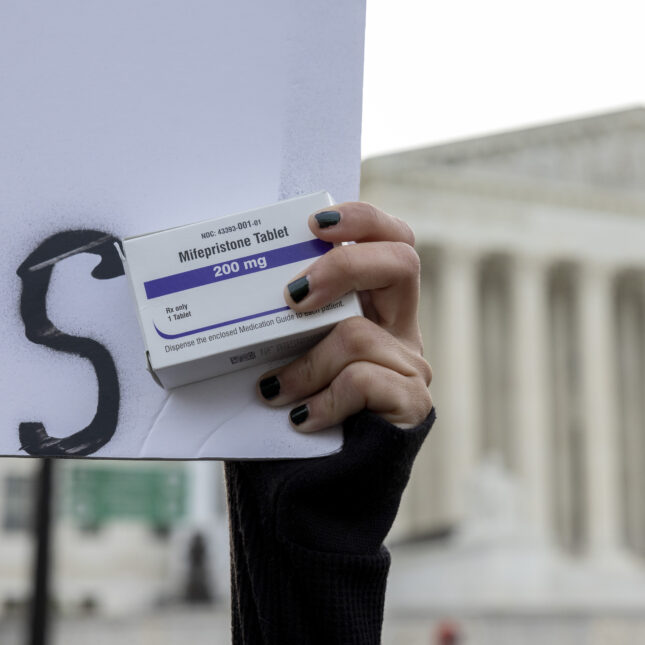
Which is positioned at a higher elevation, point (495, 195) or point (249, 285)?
point (249, 285)

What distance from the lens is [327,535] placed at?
71.2 inches

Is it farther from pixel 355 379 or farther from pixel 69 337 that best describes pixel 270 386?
pixel 69 337

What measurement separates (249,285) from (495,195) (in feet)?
135

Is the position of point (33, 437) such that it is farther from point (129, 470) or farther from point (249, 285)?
point (129, 470)

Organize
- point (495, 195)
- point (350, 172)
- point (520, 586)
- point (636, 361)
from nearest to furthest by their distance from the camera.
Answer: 1. point (350, 172)
2. point (520, 586)
3. point (495, 195)
4. point (636, 361)

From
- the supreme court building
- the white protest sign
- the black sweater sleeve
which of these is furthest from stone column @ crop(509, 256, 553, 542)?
the white protest sign

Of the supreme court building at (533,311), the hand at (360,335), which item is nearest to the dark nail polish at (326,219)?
the hand at (360,335)

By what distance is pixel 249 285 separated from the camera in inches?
62.9

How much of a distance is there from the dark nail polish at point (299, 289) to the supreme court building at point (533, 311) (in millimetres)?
38389

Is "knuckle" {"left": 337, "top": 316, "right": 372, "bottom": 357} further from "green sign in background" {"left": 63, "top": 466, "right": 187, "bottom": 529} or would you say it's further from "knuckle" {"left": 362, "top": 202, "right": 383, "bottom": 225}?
"green sign in background" {"left": 63, "top": 466, "right": 187, "bottom": 529}

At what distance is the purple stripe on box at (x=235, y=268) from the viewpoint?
1572mm

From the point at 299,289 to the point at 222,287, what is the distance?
10 centimetres

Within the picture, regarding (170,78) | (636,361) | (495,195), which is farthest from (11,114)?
(636,361)

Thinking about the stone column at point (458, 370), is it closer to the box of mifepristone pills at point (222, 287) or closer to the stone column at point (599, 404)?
the stone column at point (599, 404)
